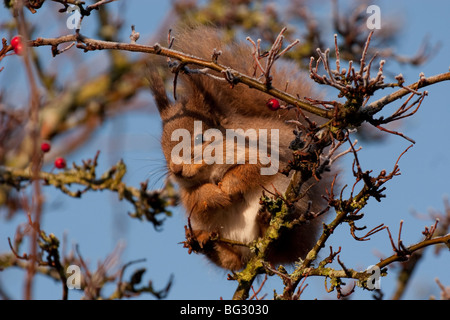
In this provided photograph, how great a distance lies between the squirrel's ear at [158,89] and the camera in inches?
157

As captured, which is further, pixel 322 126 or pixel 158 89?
pixel 158 89

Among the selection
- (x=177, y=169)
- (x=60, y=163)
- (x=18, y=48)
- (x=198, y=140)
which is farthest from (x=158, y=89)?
(x=18, y=48)

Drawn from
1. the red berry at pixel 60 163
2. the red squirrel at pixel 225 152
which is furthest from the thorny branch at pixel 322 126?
the red berry at pixel 60 163

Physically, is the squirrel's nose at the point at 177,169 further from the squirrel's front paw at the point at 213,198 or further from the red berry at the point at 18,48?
the red berry at the point at 18,48

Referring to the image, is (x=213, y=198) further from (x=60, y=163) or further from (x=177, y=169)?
(x=60, y=163)

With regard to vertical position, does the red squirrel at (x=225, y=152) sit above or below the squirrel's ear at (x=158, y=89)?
below

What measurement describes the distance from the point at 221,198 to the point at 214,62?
139 cm

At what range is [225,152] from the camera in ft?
12.6

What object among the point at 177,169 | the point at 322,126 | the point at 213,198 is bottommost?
the point at 322,126

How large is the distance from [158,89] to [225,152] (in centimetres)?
64
